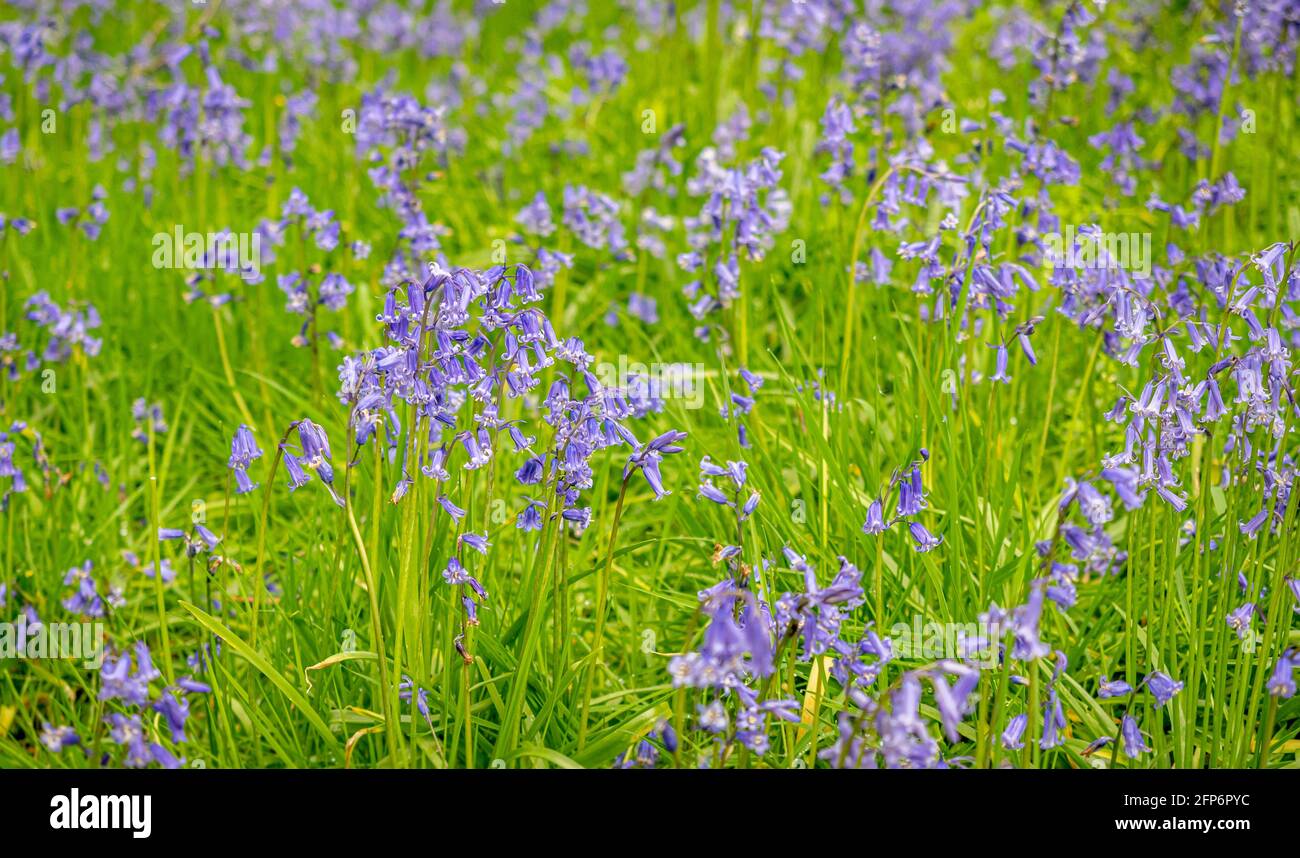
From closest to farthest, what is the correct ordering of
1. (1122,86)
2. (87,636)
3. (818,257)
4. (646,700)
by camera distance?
(646,700), (87,636), (818,257), (1122,86)

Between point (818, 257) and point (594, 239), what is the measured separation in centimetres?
108

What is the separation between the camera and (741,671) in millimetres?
2828

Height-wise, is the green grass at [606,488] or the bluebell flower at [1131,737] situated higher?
the green grass at [606,488]

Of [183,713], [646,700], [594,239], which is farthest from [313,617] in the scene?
[594,239]

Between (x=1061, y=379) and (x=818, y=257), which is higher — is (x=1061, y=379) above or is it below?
below

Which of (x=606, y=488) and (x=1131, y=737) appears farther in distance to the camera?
(x=606, y=488)

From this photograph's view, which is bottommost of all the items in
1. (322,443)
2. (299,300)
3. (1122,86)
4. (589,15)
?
(322,443)

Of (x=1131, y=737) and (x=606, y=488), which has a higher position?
(x=606, y=488)

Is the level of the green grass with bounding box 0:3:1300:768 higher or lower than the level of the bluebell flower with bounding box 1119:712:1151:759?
higher

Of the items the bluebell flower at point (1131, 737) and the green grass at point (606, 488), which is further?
the green grass at point (606, 488)

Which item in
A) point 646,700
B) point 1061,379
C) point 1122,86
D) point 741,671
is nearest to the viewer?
point 741,671

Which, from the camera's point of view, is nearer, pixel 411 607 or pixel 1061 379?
pixel 411 607

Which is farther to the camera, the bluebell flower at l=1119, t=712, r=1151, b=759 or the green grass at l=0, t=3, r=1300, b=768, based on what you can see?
the green grass at l=0, t=3, r=1300, b=768
